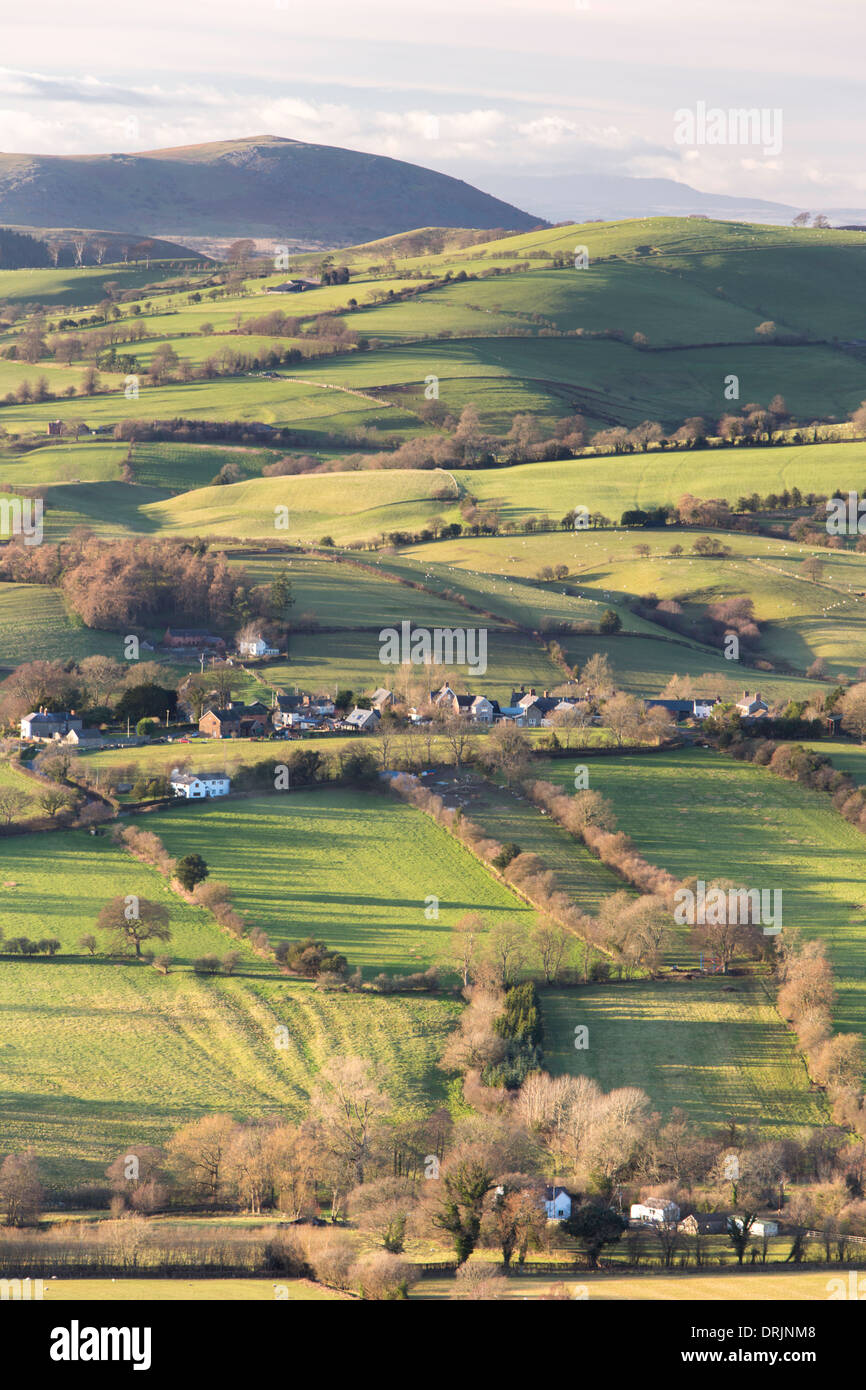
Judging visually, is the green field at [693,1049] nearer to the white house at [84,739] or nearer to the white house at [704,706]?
the white house at [704,706]

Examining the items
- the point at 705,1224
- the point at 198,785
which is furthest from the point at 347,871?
the point at 705,1224

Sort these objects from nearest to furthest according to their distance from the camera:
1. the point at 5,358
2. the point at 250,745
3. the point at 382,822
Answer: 1. the point at 382,822
2. the point at 250,745
3. the point at 5,358

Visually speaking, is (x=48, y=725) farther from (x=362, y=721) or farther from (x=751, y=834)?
(x=751, y=834)

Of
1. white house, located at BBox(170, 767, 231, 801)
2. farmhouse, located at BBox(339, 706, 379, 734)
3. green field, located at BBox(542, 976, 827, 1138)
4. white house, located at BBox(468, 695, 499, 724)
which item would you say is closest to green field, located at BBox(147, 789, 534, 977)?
white house, located at BBox(170, 767, 231, 801)

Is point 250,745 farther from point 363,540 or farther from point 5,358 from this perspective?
point 5,358

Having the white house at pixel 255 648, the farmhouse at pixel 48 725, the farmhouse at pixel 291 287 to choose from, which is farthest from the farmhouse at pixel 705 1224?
the farmhouse at pixel 291 287

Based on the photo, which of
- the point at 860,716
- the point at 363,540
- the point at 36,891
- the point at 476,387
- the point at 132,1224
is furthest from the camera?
the point at 476,387

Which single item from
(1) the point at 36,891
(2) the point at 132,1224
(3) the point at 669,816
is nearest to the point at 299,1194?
(2) the point at 132,1224

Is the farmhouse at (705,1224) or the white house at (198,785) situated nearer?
the farmhouse at (705,1224)
